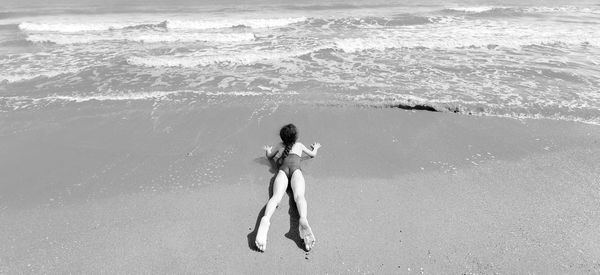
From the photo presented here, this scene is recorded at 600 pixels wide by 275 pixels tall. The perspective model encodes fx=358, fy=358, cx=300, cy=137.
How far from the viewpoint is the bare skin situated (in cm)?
395

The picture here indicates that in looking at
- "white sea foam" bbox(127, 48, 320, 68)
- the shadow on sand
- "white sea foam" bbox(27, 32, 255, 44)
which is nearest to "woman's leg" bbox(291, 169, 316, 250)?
the shadow on sand

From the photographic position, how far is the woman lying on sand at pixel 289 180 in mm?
3990

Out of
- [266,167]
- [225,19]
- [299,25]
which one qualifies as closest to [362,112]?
[266,167]

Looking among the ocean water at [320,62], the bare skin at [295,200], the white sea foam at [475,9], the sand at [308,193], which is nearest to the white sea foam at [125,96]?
the ocean water at [320,62]

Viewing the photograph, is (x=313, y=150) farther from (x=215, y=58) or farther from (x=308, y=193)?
(x=215, y=58)

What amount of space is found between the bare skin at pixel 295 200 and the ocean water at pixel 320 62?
2.23 meters

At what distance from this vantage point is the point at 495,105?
7.29m

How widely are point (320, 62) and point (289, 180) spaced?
250 inches

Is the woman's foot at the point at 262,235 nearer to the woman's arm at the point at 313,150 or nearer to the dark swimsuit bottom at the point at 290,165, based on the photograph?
the dark swimsuit bottom at the point at 290,165

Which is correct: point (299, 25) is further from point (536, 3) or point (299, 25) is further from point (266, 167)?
point (536, 3)

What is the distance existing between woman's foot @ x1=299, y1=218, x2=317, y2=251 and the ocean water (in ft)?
12.6

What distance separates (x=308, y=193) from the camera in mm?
4922

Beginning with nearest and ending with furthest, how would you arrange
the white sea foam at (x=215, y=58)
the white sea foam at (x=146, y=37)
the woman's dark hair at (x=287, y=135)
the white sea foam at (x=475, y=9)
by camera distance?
the woman's dark hair at (x=287, y=135), the white sea foam at (x=215, y=58), the white sea foam at (x=146, y=37), the white sea foam at (x=475, y=9)

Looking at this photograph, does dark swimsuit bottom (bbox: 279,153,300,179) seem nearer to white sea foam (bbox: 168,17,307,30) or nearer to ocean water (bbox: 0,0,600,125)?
ocean water (bbox: 0,0,600,125)
